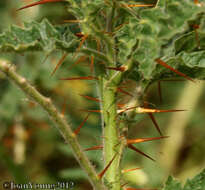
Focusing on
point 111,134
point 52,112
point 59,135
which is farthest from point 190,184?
point 59,135

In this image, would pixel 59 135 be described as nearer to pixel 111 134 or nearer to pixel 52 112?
pixel 111 134

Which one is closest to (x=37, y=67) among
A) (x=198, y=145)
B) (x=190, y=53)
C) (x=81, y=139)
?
(x=81, y=139)

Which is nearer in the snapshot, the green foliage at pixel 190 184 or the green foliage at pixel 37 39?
the green foliage at pixel 37 39

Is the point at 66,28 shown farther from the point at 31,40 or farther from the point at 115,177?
the point at 115,177

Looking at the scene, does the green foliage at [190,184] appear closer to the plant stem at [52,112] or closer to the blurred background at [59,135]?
the plant stem at [52,112]

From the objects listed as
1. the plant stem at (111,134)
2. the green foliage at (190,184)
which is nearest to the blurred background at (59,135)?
the green foliage at (190,184)

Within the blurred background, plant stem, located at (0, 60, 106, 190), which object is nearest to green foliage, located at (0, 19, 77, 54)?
plant stem, located at (0, 60, 106, 190)
